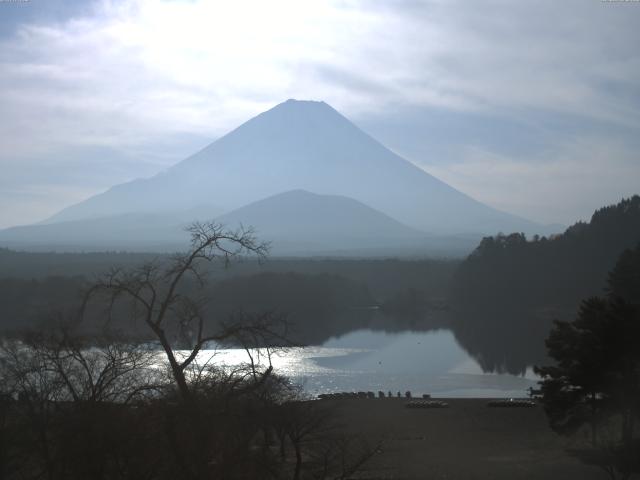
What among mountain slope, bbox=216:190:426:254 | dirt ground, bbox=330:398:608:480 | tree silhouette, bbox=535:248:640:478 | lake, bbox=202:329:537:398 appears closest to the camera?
tree silhouette, bbox=535:248:640:478

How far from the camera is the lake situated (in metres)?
19.5

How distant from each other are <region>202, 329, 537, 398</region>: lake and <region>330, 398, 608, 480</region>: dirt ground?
2.53m

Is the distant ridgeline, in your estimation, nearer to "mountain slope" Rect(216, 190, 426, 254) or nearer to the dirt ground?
the dirt ground

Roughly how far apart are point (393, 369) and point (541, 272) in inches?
1042

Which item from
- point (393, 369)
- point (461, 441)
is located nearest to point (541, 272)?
point (393, 369)

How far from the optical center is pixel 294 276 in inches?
1806

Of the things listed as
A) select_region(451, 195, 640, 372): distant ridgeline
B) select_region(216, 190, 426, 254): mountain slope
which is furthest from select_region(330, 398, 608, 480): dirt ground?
select_region(216, 190, 426, 254): mountain slope

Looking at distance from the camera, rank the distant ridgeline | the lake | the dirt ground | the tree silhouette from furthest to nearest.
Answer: the distant ridgeline
the lake
the dirt ground
the tree silhouette

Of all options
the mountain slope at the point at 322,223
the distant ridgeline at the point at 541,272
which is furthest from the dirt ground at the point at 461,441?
the mountain slope at the point at 322,223

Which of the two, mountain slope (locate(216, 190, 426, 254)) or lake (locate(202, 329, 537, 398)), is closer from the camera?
lake (locate(202, 329, 537, 398))

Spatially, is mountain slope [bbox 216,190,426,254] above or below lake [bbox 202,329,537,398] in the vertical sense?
above

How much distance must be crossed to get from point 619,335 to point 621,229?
3912 cm

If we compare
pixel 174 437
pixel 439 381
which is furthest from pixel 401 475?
pixel 439 381

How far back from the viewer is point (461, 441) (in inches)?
515
